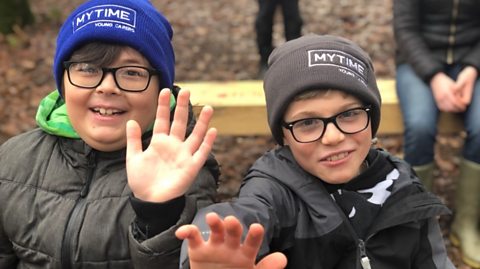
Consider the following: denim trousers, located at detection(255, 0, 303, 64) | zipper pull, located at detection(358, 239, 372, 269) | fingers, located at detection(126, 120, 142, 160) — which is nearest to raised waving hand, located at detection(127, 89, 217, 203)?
fingers, located at detection(126, 120, 142, 160)

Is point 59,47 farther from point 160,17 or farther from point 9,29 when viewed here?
point 9,29

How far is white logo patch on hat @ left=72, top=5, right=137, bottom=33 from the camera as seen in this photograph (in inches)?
76.6

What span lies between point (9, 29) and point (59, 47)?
14.7 ft

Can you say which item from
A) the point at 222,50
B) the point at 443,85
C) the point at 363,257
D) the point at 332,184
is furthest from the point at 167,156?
the point at 222,50

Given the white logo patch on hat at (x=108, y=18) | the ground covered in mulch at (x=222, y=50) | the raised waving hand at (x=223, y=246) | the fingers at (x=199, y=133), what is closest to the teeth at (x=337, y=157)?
the fingers at (x=199, y=133)

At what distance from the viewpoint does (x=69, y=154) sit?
2.09 metres

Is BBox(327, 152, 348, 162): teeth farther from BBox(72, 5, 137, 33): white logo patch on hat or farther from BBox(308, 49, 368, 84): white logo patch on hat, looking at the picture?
BBox(72, 5, 137, 33): white logo patch on hat

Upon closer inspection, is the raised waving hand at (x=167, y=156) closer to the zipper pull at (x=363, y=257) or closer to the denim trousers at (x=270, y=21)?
the zipper pull at (x=363, y=257)

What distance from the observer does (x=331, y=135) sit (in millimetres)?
1828

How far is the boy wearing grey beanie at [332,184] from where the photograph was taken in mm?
1848

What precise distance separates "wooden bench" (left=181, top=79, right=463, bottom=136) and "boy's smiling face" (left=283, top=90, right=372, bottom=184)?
63.6 inches

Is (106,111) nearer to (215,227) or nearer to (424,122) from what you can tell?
(215,227)

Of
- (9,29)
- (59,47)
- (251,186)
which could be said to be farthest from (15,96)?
(251,186)

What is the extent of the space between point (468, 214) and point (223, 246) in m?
2.41
